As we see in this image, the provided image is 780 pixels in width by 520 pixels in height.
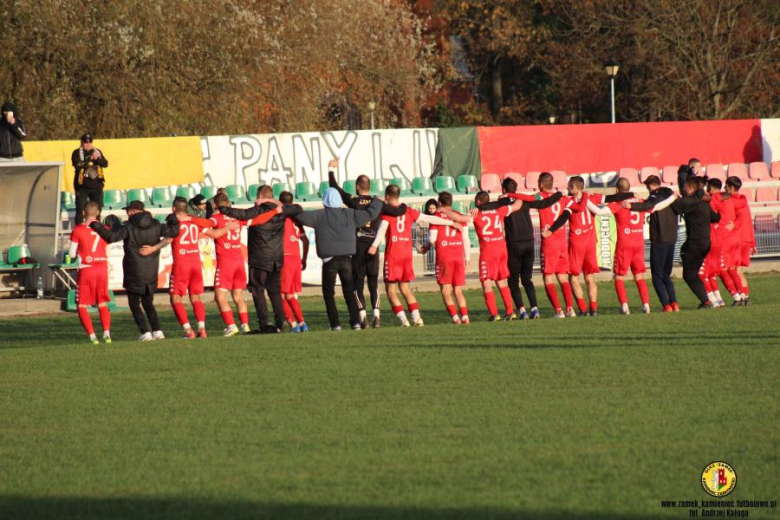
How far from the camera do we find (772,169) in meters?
34.3

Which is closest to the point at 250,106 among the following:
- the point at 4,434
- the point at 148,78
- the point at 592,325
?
the point at 148,78

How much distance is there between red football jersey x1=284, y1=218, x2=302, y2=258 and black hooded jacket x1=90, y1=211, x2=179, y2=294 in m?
1.76

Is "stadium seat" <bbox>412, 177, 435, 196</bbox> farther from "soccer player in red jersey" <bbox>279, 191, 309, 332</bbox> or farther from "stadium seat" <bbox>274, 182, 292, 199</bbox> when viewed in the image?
"soccer player in red jersey" <bbox>279, 191, 309, 332</bbox>

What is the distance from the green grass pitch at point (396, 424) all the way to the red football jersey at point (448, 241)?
2267 mm

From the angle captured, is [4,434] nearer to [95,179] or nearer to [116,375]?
[116,375]

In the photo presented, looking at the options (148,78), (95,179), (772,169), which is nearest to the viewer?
(95,179)

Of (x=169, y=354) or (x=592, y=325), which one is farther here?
(x=592, y=325)

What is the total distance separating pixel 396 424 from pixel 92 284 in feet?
24.4

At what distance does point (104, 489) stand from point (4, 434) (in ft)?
7.03

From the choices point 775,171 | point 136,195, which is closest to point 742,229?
point 136,195

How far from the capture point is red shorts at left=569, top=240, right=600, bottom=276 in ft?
56.0

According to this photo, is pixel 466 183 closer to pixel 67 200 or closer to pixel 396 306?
pixel 67 200

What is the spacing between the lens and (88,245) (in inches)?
606

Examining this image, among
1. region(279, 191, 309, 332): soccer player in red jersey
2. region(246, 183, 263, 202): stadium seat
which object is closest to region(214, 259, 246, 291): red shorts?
region(279, 191, 309, 332): soccer player in red jersey
